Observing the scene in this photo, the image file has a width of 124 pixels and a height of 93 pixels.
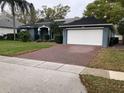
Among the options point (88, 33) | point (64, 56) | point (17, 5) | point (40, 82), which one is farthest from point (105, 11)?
point (40, 82)

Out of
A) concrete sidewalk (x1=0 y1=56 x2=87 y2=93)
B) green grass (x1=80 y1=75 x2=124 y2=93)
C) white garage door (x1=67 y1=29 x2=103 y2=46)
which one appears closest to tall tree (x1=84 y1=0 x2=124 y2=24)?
white garage door (x1=67 y1=29 x2=103 y2=46)

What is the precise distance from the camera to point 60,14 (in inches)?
1866

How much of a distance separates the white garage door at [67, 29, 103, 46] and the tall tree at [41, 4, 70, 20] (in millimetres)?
27656

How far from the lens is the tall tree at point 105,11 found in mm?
25094

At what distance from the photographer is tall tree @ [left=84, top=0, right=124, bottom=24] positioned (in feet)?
82.3

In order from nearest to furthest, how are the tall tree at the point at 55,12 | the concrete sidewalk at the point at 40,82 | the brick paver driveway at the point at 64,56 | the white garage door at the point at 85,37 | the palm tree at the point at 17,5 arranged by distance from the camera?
the concrete sidewalk at the point at 40,82 < the brick paver driveway at the point at 64,56 < the white garage door at the point at 85,37 < the palm tree at the point at 17,5 < the tall tree at the point at 55,12

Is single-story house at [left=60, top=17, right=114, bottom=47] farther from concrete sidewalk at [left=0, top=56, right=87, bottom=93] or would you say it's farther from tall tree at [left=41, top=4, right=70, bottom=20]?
tall tree at [left=41, top=4, right=70, bottom=20]

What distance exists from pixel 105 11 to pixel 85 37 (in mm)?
11910

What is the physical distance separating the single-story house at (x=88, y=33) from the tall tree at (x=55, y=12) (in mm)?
27464

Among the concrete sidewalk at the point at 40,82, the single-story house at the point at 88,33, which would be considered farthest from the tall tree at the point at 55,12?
the concrete sidewalk at the point at 40,82

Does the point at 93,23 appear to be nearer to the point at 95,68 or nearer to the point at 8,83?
the point at 95,68

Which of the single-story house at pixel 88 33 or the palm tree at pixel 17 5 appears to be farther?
the palm tree at pixel 17 5

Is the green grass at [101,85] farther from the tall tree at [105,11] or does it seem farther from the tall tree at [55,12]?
the tall tree at [55,12]

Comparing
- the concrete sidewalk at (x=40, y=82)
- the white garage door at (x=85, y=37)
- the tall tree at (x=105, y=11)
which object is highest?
the tall tree at (x=105, y=11)
